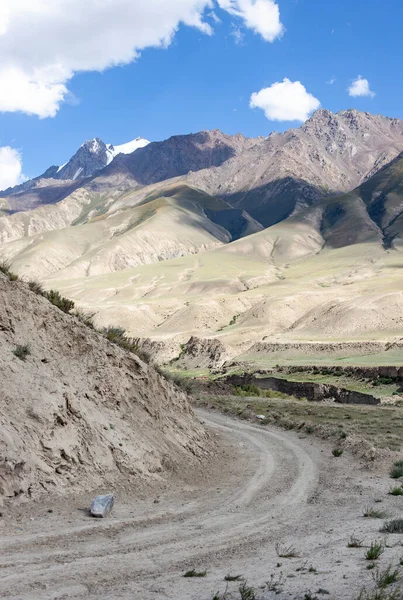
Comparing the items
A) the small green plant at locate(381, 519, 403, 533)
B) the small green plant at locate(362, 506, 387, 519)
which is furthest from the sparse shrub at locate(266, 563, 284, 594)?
the small green plant at locate(362, 506, 387, 519)

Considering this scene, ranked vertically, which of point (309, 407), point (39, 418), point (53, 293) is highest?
point (53, 293)

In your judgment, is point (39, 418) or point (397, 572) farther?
point (39, 418)

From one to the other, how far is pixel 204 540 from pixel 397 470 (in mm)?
9176

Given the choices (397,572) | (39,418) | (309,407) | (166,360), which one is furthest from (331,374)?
(397,572)

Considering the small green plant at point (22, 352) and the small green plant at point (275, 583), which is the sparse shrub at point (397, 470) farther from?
the small green plant at point (22, 352)

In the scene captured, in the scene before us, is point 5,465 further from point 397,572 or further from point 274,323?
point 274,323

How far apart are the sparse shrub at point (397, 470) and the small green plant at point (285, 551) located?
27.2ft

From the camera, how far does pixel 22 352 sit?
15578 millimetres

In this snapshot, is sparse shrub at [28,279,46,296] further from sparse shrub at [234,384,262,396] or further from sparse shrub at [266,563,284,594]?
sparse shrub at [234,384,262,396]

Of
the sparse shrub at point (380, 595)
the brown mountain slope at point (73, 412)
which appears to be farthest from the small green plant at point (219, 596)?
the brown mountain slope at point (73, 412)

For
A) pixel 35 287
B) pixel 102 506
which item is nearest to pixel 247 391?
pixel 35 287

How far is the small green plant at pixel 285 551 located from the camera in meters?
9.84

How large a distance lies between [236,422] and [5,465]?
21065 millimetres

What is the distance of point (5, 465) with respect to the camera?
12.0m
